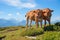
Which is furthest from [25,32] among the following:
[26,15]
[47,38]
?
[47,38]

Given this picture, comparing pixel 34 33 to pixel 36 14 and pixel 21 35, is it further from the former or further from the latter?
pixel 36 14

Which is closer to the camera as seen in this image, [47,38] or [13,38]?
[47,38]

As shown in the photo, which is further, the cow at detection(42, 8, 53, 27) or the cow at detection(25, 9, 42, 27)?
the cow at detection(42, 8, 53, 27)

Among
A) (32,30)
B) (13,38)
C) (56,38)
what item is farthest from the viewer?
(32,30)

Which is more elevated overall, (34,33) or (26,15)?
(26,15)

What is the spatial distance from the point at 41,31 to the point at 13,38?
3.67 m

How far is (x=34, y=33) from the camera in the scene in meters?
23.2

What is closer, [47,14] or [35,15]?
[35,15]

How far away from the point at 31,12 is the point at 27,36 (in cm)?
446

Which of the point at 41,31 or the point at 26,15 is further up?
the point at 26,15

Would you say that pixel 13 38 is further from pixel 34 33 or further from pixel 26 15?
pixel 26 15

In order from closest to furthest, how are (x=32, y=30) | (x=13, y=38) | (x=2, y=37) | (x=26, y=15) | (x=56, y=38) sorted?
(x=56, y=38) < (x=13, y=38) < (x=32, y=30) < (x=2, y=37) < (x=26, y=15)

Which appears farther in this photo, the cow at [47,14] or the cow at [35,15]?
the cow at [47,14]

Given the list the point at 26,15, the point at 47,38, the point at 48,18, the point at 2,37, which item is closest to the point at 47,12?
the point at 48,18
